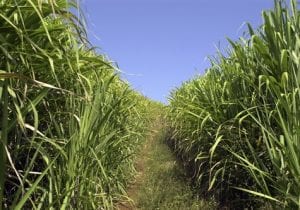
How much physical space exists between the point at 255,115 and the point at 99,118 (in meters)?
1.29

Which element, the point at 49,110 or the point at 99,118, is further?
the point at 99,118

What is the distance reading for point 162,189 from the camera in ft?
17.7

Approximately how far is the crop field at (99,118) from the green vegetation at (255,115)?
1 centimetres

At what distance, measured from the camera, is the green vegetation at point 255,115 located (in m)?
2.89

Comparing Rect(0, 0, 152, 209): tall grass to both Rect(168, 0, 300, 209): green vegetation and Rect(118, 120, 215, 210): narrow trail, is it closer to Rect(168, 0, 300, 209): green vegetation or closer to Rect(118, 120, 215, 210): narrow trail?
Rect(168, 0, 300, 209): green vegetation

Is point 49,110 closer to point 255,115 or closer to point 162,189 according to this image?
point 255,115

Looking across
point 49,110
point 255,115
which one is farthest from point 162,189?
point 49,110

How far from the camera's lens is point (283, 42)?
11.7 ft

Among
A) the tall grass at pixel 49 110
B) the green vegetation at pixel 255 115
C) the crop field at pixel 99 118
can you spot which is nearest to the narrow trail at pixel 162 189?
the crop field at pixel 99 118

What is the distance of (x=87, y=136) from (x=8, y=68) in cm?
90

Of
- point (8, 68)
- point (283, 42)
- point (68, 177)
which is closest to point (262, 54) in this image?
point (283, 42)

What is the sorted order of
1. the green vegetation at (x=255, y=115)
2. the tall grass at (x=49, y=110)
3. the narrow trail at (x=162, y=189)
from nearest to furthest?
the tall grass at (x=49, y=110)
the green vegetation at (x=255, y=115)
the narrow trail at (x=162, y=189)

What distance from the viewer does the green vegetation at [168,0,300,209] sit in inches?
114

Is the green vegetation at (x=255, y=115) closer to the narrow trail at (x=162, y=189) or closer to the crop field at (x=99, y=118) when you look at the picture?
the crop field at (x=99, y=118)
